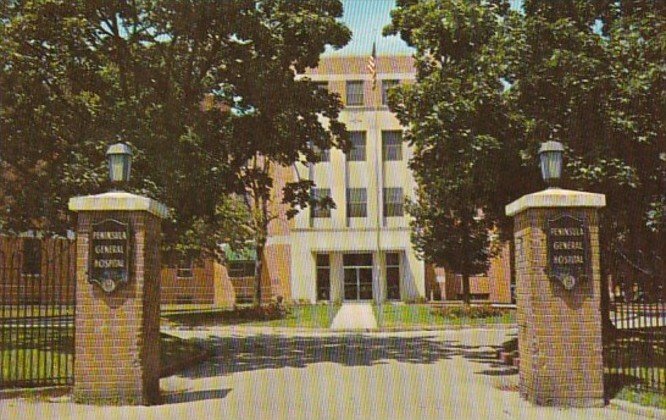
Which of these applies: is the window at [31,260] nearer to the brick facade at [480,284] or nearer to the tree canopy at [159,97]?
the tree canopy at [159,97]

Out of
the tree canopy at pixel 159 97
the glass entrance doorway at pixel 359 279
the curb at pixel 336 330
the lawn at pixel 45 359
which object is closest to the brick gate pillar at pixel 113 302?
the lawn at pixel 45 359

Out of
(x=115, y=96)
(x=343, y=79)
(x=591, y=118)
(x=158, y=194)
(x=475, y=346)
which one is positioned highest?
(x=343, y=79)

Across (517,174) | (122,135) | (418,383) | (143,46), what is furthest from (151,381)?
(143,46)

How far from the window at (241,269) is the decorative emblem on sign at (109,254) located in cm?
3929

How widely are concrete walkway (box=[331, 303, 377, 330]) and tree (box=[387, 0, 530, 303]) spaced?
42.1 ft

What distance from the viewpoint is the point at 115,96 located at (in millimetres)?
18156

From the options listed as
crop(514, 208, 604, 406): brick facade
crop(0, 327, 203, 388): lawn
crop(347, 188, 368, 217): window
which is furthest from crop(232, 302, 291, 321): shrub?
crop(514, 208, 604, 406): brick facade

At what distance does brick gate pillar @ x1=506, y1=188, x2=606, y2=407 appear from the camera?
10.2 meters

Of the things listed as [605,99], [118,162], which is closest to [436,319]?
[605,99]

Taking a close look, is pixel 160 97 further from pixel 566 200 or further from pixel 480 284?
pixel 480 284

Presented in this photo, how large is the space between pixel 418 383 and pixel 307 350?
672 cm

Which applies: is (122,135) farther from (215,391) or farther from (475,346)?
(475,346)

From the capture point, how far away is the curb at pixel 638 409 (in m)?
9.11

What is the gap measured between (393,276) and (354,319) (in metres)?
15.1
